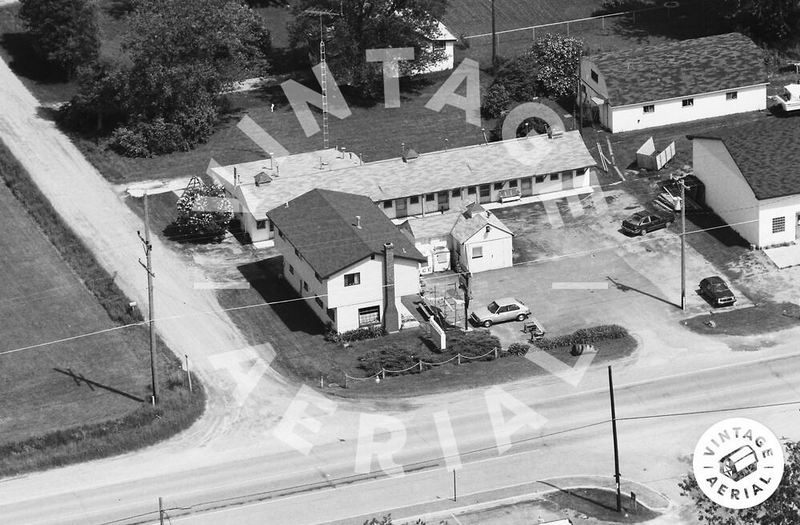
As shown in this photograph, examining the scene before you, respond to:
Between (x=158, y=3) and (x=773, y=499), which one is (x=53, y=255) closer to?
(x=158, y=3)

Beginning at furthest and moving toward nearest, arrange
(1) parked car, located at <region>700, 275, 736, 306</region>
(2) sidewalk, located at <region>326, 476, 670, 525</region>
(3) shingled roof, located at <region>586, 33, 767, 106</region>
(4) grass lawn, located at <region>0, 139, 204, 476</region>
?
(3) shingled roof, located at <region>586, 33, 767, 106</region> → (1) parked car, located at <region>700, 275, 736, 306</region> → (4) grass lawn, located at <region>0, 139, 204, 476</region> → (2) sidewalk, located at <region>326, 476, 670, 525</region>

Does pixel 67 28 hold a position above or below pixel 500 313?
above

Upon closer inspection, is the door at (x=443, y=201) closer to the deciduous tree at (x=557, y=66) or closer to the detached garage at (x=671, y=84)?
the detached garage at (x=671, y=84)

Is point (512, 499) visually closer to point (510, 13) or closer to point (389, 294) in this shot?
point (389, 294)

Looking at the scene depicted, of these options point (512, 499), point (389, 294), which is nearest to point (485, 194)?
point (389, 294)

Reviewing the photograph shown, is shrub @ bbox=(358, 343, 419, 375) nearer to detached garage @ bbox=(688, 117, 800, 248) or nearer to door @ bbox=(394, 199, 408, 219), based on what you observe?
door @ bbox=(394, 199, 408, 219)

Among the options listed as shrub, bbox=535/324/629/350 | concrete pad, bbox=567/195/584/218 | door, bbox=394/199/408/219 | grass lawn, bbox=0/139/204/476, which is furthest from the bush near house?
concrete pad, bbox=567/195/584/218
